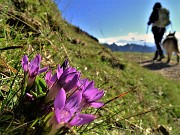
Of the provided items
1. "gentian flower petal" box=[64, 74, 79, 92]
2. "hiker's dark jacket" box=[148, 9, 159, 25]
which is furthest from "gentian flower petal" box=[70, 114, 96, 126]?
"hiker's dark jacket" box=[148, 9, 159, 25]

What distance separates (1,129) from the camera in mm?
1403

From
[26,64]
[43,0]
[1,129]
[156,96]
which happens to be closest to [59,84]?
[26,64]

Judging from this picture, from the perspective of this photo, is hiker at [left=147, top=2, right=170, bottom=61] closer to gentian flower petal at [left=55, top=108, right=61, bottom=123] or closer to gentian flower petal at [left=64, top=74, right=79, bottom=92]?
gentian flower petal at [left=64, top=74, right=79, bottom=92]

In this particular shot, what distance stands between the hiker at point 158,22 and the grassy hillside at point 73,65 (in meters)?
12.1

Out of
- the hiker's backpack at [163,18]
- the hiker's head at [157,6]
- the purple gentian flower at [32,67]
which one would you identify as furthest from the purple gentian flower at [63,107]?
the hiker's head at [157,6]

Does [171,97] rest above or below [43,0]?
below

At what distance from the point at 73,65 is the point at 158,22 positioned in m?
20.3

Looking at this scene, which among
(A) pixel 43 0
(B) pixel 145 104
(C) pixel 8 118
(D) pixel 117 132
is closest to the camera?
(C) pixel 8 118

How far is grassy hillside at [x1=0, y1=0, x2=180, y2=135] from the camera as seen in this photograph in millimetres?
2131

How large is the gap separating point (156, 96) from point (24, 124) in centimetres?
935

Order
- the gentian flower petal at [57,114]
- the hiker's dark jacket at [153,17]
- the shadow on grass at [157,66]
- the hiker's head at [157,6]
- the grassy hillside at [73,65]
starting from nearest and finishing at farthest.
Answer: the gentian flower petal at [57,114] < the grassy hillside at [73,65] < the shadow on grass at [157,66] < the hiker's dark jacket at [153,17] < the hiker's head at [157,6]

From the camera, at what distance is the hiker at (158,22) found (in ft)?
78.3

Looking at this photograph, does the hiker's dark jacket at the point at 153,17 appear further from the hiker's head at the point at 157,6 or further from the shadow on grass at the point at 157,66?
the shadow on grass at the point at 157,66

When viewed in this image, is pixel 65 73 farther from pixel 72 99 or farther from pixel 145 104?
pixel 145 104
